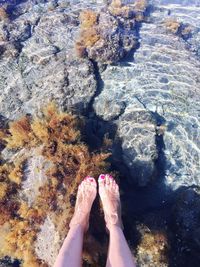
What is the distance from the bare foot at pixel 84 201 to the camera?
17.0 feet

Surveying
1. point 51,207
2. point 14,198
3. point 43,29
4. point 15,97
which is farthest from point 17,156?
point 43,29

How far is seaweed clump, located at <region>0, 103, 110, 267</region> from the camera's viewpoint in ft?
17.4

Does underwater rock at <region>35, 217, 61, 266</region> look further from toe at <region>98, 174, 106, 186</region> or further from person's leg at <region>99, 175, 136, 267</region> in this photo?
toe at <region>98, 174, 106, 186</region>

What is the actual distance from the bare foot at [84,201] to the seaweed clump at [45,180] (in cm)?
17

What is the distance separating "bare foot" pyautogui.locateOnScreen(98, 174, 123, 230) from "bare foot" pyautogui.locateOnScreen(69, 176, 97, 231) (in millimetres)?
175

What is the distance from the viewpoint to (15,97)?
7504 millimetres

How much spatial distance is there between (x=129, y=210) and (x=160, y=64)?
157 inches

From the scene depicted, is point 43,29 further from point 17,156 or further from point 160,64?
point 17,156

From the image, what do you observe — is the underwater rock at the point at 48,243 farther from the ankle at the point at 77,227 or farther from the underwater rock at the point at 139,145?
the underwater rock at the point at 139,145

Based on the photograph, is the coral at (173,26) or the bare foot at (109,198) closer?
the bare foot at (109,198)

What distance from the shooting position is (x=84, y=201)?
5578 millimetres

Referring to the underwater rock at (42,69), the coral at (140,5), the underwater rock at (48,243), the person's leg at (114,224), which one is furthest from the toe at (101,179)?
the coral at (140,5)

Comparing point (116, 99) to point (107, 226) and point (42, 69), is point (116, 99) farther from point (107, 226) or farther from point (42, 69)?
point (107, 226)

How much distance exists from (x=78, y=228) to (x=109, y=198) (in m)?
1.04
